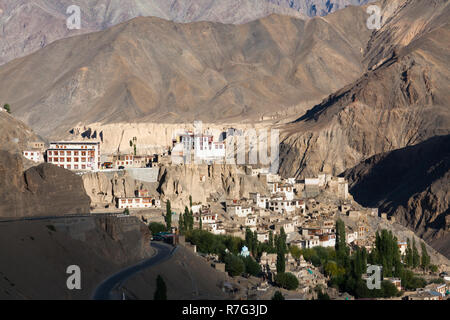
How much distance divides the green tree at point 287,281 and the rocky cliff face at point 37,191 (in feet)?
49.3

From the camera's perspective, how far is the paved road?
166ft

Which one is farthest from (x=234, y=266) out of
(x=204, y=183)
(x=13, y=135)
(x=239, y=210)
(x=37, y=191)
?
(x=13, y=135)

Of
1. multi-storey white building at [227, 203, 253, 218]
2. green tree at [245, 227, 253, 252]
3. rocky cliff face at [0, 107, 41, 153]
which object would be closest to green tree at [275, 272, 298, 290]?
Result: green tree at [245, 227, 253, 252]

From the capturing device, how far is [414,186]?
141375 mm

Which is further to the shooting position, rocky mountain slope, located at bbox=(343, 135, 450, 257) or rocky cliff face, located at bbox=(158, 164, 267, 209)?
rocky mountain slope, located at bbox=(343, 135, 450, 257)

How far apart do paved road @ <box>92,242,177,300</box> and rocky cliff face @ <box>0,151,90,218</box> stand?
22.9 feet

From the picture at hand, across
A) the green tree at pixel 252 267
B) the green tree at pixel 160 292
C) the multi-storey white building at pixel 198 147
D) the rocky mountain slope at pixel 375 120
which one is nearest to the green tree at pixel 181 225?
the green tree at pixel 252 267

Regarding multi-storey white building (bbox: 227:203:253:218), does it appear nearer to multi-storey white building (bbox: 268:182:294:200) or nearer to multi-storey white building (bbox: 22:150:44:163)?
multi-storey white building (bbox: 268:182:294:200)

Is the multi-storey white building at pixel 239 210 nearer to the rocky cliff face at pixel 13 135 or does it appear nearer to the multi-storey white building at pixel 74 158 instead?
the multi-storey white building at pixel 74 158

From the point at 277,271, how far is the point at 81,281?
2124 cm

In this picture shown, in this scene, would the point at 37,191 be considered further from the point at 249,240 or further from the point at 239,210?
the point at 239,210

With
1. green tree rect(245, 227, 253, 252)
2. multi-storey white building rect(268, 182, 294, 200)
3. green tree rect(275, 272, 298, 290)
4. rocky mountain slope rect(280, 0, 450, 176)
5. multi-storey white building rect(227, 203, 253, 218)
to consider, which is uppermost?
rocky mountain slope rect(280, 0, 450, 176)

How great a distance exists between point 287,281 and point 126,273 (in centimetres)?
1521
